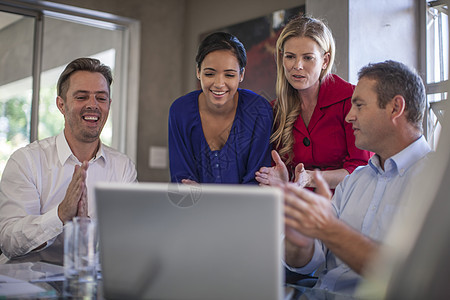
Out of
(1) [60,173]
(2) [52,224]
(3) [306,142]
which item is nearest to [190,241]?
(2) [52,224]

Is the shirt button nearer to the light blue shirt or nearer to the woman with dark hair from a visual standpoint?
the woman with dark hair

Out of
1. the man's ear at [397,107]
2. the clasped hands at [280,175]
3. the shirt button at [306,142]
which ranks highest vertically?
the man's ear at [397,107]

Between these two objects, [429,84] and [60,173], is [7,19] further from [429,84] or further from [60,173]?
[429,84]

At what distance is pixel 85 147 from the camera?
2.12m

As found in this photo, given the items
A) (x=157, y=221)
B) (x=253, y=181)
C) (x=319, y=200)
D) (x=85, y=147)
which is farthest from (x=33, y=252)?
(x=319, y=200)

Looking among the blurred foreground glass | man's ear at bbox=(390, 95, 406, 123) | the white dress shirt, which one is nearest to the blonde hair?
man's ear at bbox=(390, 95, 406, 123)

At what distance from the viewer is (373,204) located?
1.42 meters

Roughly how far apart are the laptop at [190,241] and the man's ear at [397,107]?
2.61ft

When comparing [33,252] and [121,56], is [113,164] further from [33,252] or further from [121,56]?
[121,56]

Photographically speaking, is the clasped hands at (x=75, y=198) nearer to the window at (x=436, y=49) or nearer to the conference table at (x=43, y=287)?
the conference table at (x=43, y=287)

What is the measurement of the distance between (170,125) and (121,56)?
2138 millimetres

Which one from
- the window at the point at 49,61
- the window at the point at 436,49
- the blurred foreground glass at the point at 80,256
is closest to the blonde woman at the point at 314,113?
the window at the point at 436,49

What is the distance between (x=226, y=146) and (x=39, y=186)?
78 cm

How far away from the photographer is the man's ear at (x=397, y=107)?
1.41 m
